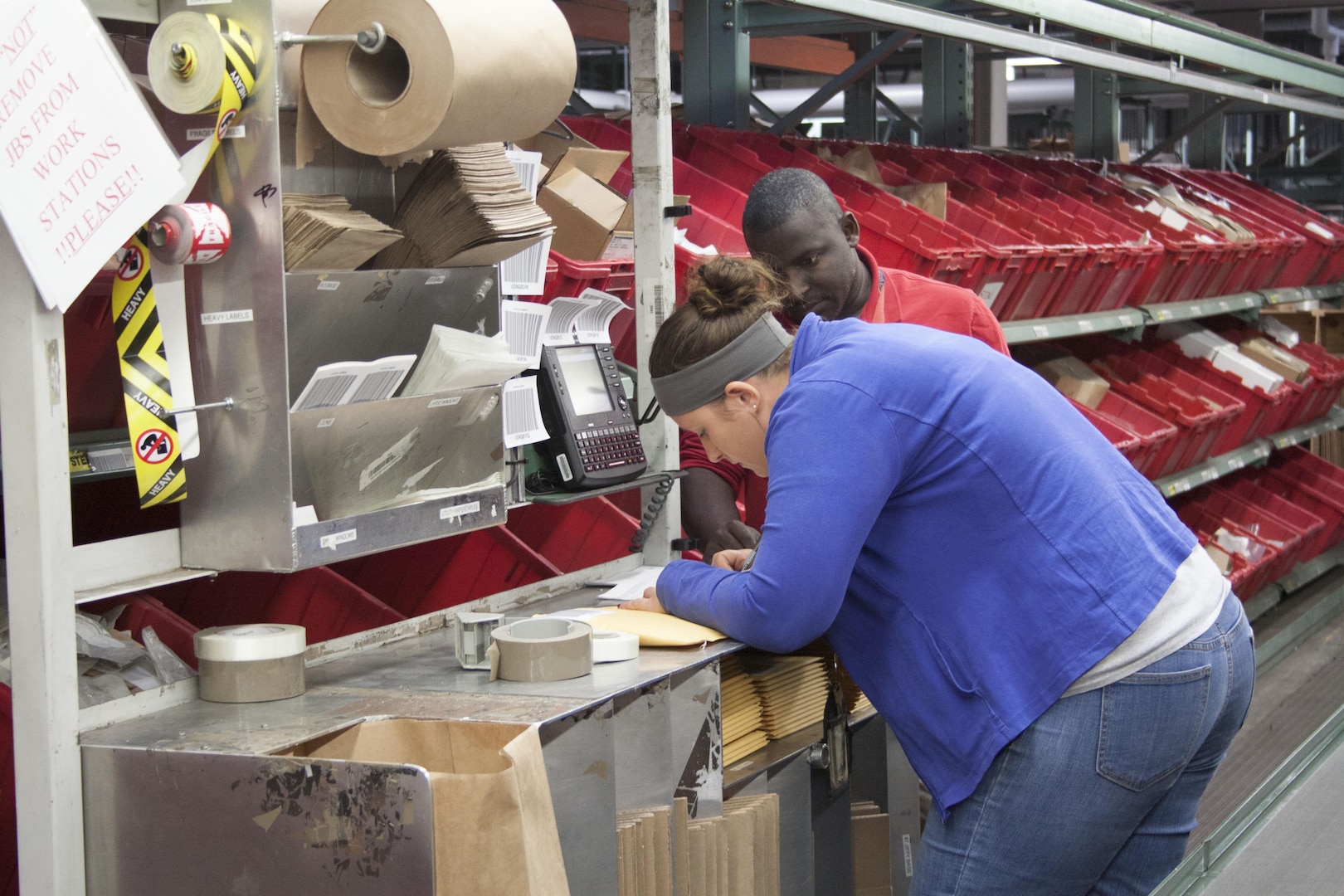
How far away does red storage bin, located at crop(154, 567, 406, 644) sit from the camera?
2287 millimetres

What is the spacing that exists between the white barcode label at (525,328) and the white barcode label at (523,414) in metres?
0.04

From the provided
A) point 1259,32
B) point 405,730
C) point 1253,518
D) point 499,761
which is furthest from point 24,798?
point 1259,32

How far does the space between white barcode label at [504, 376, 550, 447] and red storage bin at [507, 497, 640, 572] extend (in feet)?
1.31

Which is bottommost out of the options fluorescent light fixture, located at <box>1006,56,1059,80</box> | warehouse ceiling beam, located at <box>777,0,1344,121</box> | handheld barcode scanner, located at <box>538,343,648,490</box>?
handheld barcode scanner, located at <box>538,343,648,490</box>

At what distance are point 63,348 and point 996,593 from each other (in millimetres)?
1175

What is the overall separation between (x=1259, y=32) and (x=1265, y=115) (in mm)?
7391

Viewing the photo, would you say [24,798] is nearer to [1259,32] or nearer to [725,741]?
[725,741]

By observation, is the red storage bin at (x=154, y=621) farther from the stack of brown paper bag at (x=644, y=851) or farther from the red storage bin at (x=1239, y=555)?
the red storage bin at (x=1239, y=555)

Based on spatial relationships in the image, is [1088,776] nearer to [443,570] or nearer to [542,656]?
[542,656]

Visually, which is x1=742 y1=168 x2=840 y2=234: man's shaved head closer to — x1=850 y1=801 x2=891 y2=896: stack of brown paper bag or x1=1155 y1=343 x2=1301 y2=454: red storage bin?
x1=850 y1=801 x2=891 y2=896: stack of brown paper bag

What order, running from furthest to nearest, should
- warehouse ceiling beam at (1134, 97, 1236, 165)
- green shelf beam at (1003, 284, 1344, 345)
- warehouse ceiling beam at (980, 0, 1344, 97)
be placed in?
1. warehouse ceiling beam at (1134, 97, 1236, 165)
2. green shelf beam at (1003, 284, 1344, 345)
3. warehouse ceiling beam at (980, 0, 1344, 97)

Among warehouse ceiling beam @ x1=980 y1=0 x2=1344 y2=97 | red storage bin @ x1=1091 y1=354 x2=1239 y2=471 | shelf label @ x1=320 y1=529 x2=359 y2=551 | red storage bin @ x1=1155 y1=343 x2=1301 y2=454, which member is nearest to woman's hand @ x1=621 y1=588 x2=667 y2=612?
shelf label @ x1=320 y1=529 x2=359 y2=551

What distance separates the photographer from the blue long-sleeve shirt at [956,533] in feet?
5.90

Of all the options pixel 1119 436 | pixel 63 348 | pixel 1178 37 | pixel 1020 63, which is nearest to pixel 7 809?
pixel 63 348
